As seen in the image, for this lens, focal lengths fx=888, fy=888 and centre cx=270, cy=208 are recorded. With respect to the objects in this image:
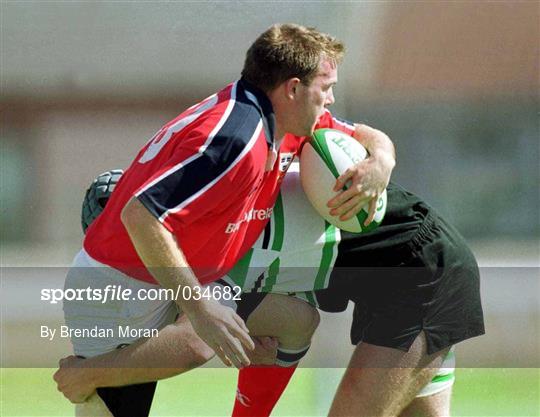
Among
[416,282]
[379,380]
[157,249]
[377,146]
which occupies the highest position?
[377,146]

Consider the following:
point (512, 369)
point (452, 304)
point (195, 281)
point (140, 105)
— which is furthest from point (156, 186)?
point (512, 369)

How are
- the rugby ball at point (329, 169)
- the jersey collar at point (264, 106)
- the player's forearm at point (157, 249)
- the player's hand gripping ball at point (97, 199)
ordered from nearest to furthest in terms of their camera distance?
the player's forearm at point (157, 249)
the jersey collar at point (264, 106)
the rugby ball at point (329, 169)
the player's hand gripping ball at point (97, 199)

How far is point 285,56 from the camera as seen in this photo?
6.40 feet

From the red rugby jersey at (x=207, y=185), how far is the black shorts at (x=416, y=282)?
26 cm

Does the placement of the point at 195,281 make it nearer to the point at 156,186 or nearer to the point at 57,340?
the point at 156,186

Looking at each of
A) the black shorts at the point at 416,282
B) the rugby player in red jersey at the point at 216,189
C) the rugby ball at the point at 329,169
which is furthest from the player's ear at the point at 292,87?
the black shorts at the point at 416,282

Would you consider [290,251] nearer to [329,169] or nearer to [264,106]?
[329,169]

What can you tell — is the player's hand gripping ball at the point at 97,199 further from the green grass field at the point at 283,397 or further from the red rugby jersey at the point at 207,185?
the green grass field at the point at 283,397

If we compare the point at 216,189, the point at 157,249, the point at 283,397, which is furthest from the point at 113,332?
the point at 283,397

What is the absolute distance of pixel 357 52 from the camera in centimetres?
280

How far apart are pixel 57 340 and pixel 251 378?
956mm

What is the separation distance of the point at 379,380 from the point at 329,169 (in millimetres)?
506

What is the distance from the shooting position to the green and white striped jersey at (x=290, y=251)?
6.99ft

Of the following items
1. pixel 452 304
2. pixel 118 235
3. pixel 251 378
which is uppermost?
pixel 118 235
